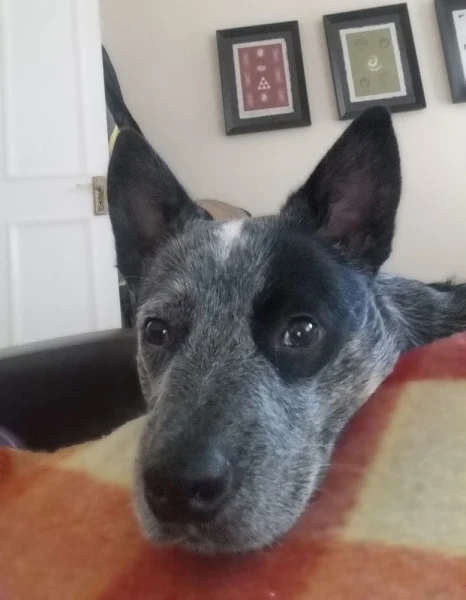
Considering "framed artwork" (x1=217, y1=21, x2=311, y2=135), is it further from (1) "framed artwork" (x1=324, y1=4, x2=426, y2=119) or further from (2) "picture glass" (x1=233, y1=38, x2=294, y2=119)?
(1) "framed artwork" (x1=324, y1=4, x2=426, y2=119)

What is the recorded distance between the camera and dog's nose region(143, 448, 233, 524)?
0.57 meters

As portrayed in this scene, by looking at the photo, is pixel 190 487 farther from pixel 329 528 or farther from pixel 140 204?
pixel 140 204

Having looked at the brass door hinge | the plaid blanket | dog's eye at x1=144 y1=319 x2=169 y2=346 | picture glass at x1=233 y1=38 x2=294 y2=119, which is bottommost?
the brass door hinge

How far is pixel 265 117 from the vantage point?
289 cm

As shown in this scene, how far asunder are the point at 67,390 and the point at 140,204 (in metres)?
0.51

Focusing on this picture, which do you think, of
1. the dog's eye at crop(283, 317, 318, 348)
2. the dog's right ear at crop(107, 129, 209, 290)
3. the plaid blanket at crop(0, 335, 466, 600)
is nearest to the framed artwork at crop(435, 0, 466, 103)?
the dog's right ear at crop(107, 129, 209, 290)

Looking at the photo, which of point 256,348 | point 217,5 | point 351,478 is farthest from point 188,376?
point 217,5

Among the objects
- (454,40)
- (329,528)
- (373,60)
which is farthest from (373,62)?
(329,528)

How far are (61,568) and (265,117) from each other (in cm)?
255

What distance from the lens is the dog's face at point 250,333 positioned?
0.61 metres

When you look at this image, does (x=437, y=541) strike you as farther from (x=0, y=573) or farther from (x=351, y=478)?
(x=0, y=573)

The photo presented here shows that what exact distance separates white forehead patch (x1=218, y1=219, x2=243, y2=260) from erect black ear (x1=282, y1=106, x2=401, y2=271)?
0.10 meters

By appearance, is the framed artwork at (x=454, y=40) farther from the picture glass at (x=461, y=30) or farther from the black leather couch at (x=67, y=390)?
the black leather couch at (x=67, y=390)

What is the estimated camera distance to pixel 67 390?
141 centimetres
